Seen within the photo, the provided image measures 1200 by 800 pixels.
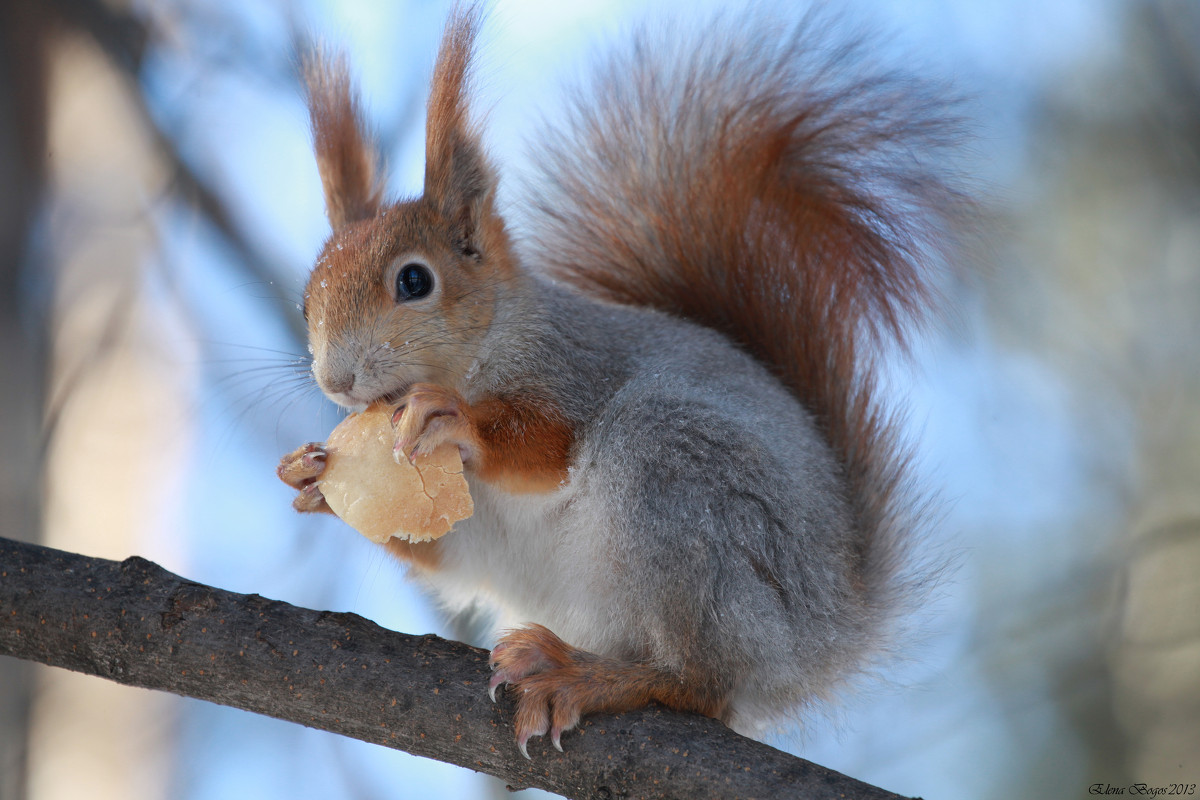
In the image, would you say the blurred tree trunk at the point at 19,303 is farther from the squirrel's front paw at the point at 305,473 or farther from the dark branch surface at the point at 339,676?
the squirrel's front paw at the point at 305,473

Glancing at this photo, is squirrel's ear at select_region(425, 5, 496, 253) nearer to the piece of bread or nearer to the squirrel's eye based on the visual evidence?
the squirrel's eye

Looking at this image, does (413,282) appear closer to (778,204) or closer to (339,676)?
(339,676)

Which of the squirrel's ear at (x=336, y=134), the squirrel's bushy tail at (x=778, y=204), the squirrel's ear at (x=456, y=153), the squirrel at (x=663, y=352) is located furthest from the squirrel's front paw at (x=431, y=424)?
the squirrel's bushy tail at (x=778, y=204)

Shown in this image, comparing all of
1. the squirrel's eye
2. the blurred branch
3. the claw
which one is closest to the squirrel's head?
the squirrel's eye

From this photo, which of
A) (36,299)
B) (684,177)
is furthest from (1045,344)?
(36,299)

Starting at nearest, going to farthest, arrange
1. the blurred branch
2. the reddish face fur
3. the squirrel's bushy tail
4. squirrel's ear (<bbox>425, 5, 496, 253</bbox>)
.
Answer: the reddish face fur → squirrel's ear (<bbox>425, 5, 496, 253</bbox>) → the squirrel's bushy tail → the blurred branch

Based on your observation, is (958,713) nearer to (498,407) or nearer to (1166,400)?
(1166,400)
